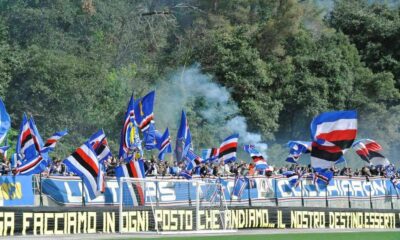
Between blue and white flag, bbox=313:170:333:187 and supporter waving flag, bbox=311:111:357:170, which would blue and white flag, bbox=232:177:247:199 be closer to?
supporter waving flag, bbox=311:111:357:170

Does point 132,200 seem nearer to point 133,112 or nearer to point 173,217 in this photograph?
point 173,217

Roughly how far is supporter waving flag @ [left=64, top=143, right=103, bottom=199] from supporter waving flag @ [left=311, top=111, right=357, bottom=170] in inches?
318

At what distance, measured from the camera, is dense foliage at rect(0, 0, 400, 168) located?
47.4 meters

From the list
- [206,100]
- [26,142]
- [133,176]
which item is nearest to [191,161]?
[133,176]

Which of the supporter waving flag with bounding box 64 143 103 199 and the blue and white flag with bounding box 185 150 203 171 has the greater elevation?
the blue and white flag with bounding box 185 150 203 171

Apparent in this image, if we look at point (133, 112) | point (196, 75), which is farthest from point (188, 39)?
point (133, 112)

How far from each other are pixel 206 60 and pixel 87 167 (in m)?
31.1

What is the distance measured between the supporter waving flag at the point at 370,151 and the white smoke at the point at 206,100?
41.1ft

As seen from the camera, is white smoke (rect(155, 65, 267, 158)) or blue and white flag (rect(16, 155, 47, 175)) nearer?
blue and white flag (rect(16, 155, 47, 175))

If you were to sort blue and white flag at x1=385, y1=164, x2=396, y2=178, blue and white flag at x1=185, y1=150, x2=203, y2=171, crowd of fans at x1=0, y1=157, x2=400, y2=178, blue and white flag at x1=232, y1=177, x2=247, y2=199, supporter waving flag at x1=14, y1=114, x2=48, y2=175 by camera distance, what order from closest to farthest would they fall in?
1. supporter waving flag at x1=14, y1=114, x2=48, y2=175
2. crowd of fans at x1=0, y1=157, x2=400, y2=178
3. blue and white flag at x1=232, y1=177, x2=247, y2=199
4. blue and white flag at x1=185, y1=150, x2=203, y2=171
5. blue and white flag at x1=385, y1=164, x2=396, y2=178

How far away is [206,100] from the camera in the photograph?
181 ft

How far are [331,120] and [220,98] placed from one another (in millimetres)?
24634

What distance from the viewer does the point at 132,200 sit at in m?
28.1

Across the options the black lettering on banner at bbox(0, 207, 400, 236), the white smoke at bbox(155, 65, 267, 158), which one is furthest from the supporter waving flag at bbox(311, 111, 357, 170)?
the white smoke at bbox(155, 65, 267, 158)
